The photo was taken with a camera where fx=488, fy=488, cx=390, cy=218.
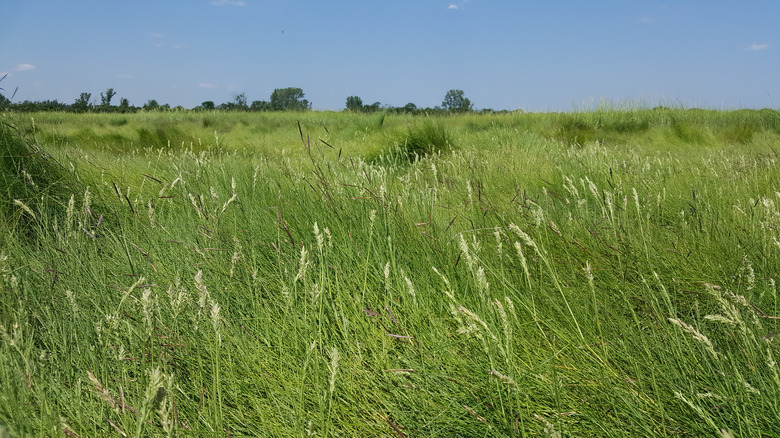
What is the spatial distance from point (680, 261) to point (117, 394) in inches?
82.7

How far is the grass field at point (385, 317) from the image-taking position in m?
1.11

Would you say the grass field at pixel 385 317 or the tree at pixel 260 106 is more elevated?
the tree at pixel 260 106

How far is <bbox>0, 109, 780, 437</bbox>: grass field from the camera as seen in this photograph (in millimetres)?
1105

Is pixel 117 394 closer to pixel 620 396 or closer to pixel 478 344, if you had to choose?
pixel 478 344

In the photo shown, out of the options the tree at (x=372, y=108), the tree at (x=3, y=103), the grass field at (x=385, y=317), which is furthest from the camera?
the tree at (x=372, y=108)

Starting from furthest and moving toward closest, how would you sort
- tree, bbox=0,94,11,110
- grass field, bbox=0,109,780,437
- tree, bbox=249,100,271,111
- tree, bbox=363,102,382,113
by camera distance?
1. tree, bbox=249,100,271,111
2. tree, bbox=363,102,382,113
3. tree, bbox=0,94,11,110
4. grass field, bbox=0,109,780,437

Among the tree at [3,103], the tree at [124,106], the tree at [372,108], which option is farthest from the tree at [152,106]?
the tree at [3,103]

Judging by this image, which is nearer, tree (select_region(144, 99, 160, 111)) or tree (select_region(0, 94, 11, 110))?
tree (select_region(0, 94, 11, 110))

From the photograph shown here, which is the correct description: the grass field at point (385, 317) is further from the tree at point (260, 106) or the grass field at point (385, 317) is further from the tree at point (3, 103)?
the tree at point (260, 106)

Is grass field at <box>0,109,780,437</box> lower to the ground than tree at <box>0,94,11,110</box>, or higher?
lower

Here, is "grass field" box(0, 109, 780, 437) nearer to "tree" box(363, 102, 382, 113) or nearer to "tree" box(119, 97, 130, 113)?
"tree" box(363, 102, 382, 113)

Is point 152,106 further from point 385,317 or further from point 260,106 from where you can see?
point 385,317

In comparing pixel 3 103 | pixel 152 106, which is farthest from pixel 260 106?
pixel 3 103

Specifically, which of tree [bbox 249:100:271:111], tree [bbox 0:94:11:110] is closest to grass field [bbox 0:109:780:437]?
tree [bbox 0:94:11:110]
